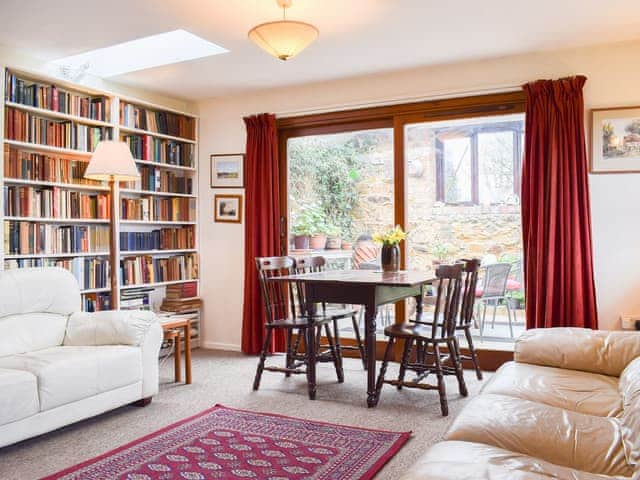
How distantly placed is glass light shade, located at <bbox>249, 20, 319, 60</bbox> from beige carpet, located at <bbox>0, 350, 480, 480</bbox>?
2.21m

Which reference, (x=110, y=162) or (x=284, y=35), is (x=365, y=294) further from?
(x=110, y=162)

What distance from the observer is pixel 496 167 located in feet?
16.0

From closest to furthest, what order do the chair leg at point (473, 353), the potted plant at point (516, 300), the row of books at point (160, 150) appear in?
the chair leg at point (473, 353) → the potted plant at point (516, 300) → the row of books at point (160, 150)

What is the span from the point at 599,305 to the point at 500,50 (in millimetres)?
2072

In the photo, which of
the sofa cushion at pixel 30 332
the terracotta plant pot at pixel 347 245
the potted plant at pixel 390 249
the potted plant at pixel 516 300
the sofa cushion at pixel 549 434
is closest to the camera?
the sofa cushion at pixel 549 434

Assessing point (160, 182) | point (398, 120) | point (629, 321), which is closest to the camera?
point (629, 321)

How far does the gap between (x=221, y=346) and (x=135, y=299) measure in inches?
41.3

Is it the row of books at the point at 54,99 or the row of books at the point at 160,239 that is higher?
the row of books at the point at 54,99

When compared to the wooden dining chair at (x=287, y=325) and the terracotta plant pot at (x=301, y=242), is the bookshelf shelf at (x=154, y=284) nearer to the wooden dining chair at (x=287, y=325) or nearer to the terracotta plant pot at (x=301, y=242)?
the terracotta plant pot at (x=301, y=242)

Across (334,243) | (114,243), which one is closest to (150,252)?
(114,243)

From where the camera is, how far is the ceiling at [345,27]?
3.58 m

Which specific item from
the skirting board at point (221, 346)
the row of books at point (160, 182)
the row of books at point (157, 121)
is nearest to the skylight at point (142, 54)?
the row of books at point (157, 121)

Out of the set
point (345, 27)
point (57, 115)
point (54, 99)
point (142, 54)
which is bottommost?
point (57, 115)

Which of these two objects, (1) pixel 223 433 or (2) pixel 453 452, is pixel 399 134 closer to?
(1) pixel 223 433
